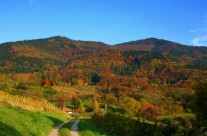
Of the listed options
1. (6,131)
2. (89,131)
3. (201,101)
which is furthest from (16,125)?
(89,131)

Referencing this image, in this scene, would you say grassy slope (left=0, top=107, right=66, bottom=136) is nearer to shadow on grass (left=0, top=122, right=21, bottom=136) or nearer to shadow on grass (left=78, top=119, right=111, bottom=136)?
shadow on grass (left=0, top=122, right=21, bottom=136)

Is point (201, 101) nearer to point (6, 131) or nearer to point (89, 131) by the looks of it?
point (89, 131)

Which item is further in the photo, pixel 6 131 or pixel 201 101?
pixel 201 101

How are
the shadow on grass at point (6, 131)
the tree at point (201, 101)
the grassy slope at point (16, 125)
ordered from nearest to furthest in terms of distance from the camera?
the shadow on grass at point (6, 131) < the grassy slope at point (16, 125) < the tree at point (201, 101)

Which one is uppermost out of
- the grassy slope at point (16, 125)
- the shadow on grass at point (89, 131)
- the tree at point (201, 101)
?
the tree at point (201, 101)

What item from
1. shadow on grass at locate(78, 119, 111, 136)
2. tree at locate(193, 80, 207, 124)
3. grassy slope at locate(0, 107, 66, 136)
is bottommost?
shadow on grass at locate(78, 119, 111, 136)

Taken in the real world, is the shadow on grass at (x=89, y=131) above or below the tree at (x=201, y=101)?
below

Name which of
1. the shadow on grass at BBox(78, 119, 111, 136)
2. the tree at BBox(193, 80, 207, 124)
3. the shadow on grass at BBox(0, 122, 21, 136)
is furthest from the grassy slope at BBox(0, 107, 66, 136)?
the tree at BBox(193, 80, 207, 124)

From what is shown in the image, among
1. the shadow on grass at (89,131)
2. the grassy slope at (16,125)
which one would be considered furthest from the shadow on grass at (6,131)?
the shadow on grass at (89,131)

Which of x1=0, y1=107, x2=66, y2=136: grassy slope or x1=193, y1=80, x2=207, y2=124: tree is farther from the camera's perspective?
x1=193, y1=80, x2=207, y2=124: tree

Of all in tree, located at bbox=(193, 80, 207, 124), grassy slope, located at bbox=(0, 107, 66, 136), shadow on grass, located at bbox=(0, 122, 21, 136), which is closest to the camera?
shadow on grass, located at bbox=(0, 122, 21, 136)

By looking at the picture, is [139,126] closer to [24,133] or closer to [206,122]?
[206,122]

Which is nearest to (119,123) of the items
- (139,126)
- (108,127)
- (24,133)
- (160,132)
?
(108,127)

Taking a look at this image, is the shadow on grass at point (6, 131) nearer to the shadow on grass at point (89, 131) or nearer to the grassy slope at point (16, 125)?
the grassy slope at point (16, 125)
